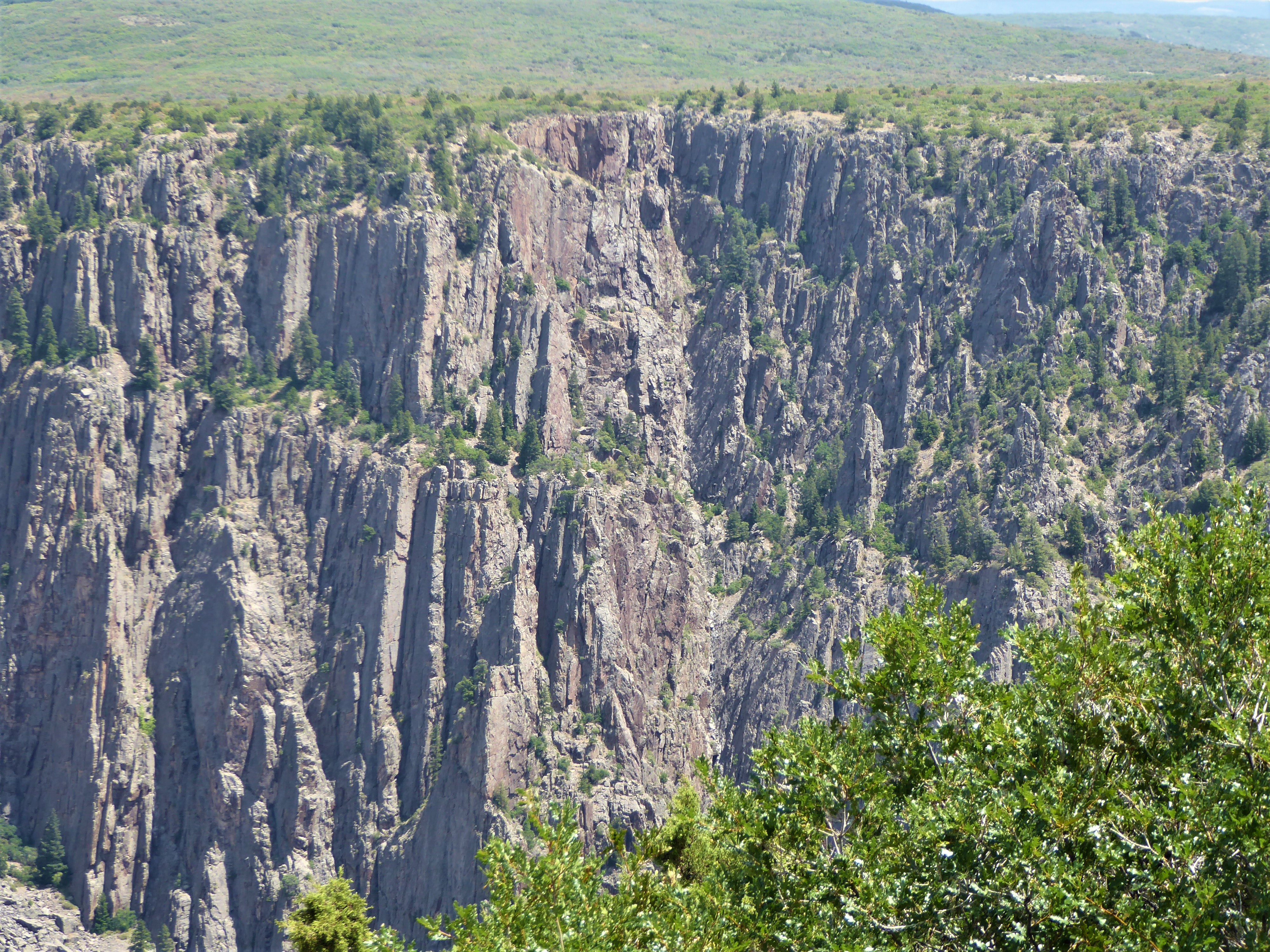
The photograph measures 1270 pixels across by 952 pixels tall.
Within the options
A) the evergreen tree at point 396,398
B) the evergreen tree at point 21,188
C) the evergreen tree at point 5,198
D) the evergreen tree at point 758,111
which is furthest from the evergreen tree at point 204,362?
the evergreen tree at point 758,111

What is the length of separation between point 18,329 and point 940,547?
8771cm

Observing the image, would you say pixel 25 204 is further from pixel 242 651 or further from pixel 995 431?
pixel 995 431

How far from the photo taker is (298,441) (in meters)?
114

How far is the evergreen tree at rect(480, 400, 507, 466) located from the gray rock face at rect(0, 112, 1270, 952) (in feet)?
8.13

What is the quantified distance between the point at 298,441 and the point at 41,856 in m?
41.7

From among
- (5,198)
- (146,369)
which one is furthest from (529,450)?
(5,198)

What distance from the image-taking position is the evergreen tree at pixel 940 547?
110m

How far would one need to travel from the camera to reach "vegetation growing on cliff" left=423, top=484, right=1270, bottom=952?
70.2ft

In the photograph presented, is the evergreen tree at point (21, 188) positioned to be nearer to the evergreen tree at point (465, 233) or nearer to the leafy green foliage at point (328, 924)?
the evergreen tree at point (465, 233)

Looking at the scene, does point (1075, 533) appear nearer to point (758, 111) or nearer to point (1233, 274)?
point (1233, 274)

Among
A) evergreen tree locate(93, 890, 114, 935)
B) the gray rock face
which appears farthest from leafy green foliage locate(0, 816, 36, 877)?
evergreen tree locate(93, 890, 114, 935)

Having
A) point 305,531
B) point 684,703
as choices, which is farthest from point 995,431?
point 305,531

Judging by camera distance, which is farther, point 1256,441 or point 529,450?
point 529,450

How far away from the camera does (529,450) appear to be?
116375 millimetres
